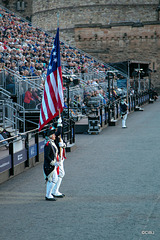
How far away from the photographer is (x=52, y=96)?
12.0m

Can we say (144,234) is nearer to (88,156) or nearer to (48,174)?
(48,174)

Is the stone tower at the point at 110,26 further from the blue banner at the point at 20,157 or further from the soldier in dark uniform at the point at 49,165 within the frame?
the soldier in dark uniform at the point at 49,165

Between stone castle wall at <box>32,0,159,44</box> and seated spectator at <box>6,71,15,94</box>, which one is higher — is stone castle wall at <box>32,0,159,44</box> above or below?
above

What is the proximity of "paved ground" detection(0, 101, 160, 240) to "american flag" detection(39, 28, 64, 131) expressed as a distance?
2.05 m

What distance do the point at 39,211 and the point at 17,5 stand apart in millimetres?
67513

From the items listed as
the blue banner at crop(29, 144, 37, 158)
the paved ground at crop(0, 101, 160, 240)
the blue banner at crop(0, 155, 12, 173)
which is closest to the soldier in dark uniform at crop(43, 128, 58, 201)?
the paved ground at crop(0, 101, 160, 240)

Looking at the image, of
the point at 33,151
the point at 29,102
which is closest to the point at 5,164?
the point at 33,151

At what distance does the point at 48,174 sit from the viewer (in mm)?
10539

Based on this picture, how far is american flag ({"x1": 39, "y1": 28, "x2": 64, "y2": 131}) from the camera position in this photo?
11.8m

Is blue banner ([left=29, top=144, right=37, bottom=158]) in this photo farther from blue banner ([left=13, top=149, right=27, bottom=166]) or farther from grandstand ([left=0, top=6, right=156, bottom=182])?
blue banner ([left=13, top=149, right=27, bottom=166])

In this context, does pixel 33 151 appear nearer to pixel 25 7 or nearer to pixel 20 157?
pixel 20 157

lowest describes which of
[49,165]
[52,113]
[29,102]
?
[49,165]

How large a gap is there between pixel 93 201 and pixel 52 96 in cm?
331

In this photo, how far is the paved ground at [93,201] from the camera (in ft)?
26.9
